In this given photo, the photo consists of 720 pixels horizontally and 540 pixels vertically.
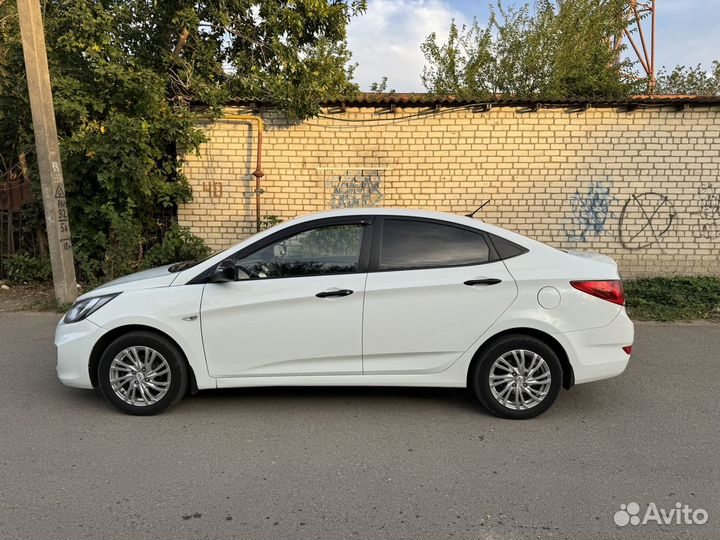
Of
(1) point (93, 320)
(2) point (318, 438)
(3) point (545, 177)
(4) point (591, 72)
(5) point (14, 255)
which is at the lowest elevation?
(5) point (14, 255)

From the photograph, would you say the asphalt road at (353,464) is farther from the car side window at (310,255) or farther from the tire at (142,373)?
the car side window at (310,255)

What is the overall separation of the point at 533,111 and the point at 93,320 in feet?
23.7

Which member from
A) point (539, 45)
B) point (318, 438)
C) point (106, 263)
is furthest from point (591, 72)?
point (318, 438)

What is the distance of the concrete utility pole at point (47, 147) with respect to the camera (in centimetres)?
701

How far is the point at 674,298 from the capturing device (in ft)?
25.0

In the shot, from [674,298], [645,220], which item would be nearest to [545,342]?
[674,298]

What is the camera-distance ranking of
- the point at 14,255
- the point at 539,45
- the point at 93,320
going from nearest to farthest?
the point at 93,320 → the point at 14,255 → the point at 539,45

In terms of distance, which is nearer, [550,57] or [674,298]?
[674,298]

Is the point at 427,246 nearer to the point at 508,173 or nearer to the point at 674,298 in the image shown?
the point at 508,173

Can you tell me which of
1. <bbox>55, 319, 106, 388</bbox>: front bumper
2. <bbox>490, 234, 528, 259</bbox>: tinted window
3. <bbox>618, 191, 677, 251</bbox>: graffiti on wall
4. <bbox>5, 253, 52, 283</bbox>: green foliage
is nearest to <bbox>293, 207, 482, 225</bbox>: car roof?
<bbox>490, 234, 528, 259</bbox>: tinted window

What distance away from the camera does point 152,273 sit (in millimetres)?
4277

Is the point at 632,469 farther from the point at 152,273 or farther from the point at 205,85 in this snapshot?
the point at 205,85

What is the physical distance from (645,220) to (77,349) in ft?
27.3

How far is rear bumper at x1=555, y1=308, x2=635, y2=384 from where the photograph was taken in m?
3.84
